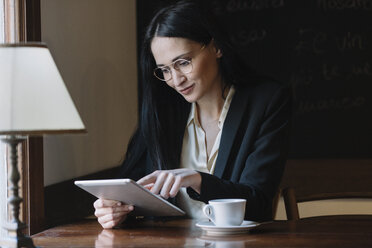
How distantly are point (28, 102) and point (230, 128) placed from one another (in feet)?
Answer: 3.15

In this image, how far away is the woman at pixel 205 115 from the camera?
78.7 inches

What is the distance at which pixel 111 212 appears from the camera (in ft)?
5.73

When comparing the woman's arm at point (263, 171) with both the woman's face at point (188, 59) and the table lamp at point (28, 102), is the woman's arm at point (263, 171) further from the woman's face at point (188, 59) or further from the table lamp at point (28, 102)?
the table lamp at point (28, 102)

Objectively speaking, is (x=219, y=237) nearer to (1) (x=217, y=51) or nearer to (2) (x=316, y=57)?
(1) (x=217, y=51)

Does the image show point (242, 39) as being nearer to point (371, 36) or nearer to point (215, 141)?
point (371, 36)

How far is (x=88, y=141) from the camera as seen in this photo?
2607mm

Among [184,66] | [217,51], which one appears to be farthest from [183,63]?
[217,51]

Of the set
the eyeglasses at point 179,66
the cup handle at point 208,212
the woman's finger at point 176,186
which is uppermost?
the eyeglasses at point 179,66

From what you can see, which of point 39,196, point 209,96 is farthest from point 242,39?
point 39,196

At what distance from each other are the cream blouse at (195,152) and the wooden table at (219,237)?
10.5 inches

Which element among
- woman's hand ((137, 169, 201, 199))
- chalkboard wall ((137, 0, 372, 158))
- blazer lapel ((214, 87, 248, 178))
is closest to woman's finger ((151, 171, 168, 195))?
woman's hand ((137, 169, 201, 199))

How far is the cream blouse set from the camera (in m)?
2.10

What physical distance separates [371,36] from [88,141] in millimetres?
1634

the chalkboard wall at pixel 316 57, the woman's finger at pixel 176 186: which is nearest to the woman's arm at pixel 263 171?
the woman's finger at pixel 176 186
